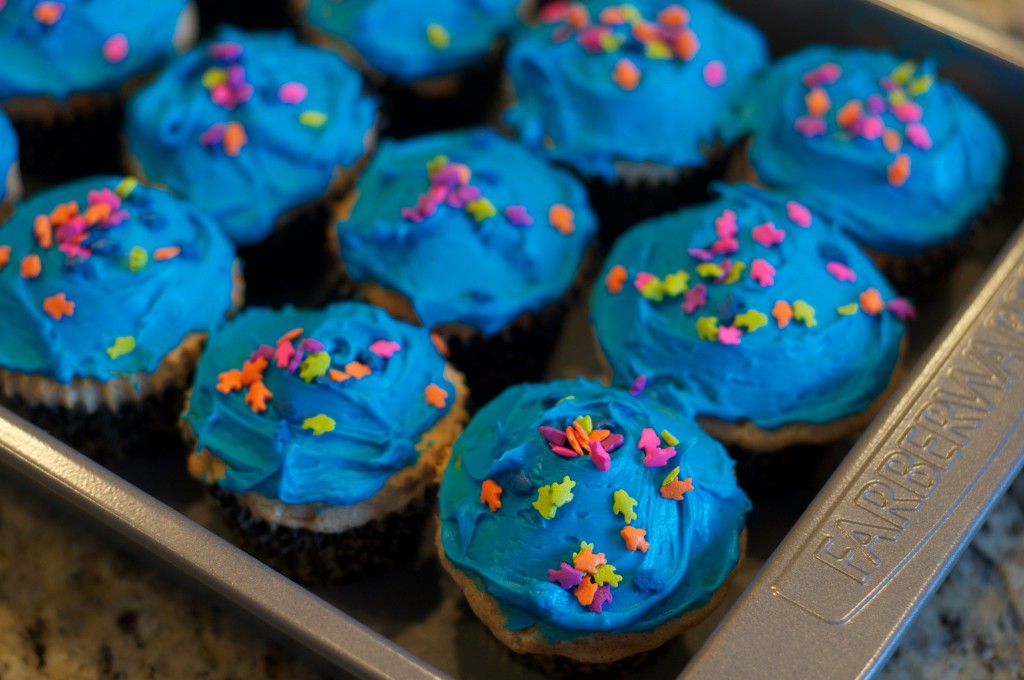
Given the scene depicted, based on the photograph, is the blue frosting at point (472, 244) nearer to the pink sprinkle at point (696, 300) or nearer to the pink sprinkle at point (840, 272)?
the pink sprinkle at point (696, 300)

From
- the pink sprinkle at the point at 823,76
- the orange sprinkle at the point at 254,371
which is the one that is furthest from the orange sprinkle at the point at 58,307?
the pink sprinkle at the point at 823,76

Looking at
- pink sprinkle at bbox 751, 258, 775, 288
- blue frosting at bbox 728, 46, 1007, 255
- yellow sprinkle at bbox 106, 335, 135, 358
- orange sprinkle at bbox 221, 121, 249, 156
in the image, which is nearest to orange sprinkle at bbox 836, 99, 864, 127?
blue frosting at bbox 728, 46, 1007, 255

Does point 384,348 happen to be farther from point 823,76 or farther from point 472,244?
point 823,76

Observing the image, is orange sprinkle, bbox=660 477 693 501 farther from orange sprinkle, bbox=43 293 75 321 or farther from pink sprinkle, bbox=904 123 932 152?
orange sprinkle, bbox=43 293 75 321

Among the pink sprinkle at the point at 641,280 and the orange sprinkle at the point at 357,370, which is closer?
the orange sprinkle at the point at 357,370

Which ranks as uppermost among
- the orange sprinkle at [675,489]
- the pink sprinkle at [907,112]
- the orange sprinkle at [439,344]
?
the pink sprinkle at [907,112]

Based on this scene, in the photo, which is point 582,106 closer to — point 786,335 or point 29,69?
point 786,335

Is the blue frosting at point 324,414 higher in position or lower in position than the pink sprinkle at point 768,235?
lower

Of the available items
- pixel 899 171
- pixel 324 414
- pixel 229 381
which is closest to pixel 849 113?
pixel 899 171
